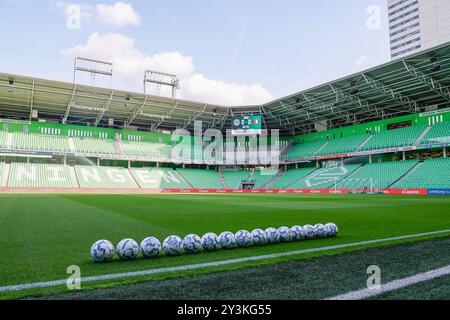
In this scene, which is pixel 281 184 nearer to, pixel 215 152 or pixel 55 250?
pixel 215 152

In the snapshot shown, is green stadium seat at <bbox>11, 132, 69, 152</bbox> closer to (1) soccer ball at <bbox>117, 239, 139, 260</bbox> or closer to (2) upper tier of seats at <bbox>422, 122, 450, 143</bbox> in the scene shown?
(1) soccer ball at <bbox>117, 239, 139, 260</bbox>

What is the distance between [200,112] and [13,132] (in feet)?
103

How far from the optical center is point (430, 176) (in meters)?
39.5

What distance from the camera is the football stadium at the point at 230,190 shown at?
4.78 meters

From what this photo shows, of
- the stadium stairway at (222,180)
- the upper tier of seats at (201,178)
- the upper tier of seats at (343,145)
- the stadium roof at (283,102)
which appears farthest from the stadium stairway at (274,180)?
the stadium roof at (283,102)

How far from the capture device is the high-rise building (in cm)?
9589

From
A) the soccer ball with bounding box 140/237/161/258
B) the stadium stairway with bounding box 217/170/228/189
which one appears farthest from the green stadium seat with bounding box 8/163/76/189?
the soccer ball with bounding box 140/237/161/258

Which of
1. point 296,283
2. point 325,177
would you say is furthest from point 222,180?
point 296,283

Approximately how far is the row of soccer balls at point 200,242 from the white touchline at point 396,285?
334 centimetres

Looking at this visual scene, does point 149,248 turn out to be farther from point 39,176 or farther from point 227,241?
point 39,176

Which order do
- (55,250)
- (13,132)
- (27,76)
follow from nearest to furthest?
(55,250)
(27,76)
(13,132)

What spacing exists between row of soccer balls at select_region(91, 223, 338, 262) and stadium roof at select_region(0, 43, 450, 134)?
35.3 meters

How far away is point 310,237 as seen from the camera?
8.19m
